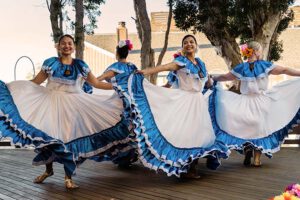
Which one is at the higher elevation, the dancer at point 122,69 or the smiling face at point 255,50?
the smiling face at point 255,50

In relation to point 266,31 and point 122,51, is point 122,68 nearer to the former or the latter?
point 122,51

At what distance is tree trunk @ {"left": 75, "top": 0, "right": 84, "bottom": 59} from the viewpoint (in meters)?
8.21

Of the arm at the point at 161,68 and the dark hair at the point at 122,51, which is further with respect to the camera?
the dark hair at the point at 122,51

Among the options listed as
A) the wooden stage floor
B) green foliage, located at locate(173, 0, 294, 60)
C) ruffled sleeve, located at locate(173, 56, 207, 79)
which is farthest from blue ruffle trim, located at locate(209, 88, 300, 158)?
green foliage, located at locate(173, 0, 294, 60)

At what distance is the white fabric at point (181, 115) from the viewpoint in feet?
14.2

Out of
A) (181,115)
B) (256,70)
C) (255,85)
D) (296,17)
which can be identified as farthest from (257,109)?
(296,17)

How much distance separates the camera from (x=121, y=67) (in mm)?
5059

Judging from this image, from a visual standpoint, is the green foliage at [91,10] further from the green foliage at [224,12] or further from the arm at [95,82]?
the arm at [95,82]

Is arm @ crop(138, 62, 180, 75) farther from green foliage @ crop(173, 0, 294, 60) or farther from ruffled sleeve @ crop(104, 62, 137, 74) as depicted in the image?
green foliage @ crop(173, 0, 294, 60)

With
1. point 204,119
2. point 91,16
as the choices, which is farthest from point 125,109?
point 91,16

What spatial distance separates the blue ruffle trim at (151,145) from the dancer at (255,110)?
0.77 metres

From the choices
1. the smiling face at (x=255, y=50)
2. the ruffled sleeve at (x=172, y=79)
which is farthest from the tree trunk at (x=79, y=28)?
the smiling face at (x=255, y=50)

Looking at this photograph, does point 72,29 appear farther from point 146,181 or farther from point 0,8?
point 0,8

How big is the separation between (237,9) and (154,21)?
792cm
